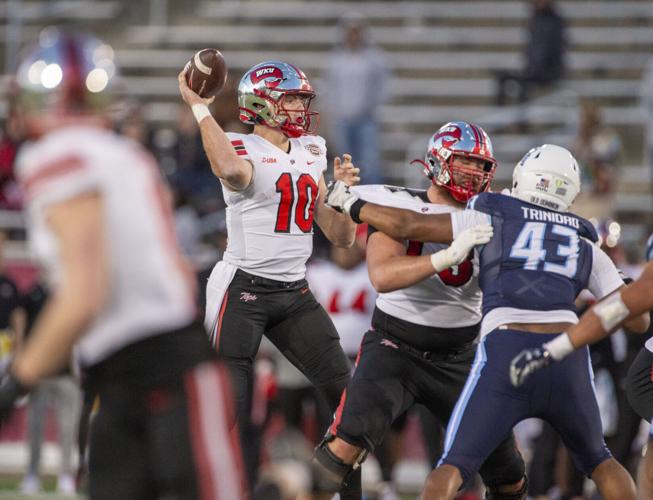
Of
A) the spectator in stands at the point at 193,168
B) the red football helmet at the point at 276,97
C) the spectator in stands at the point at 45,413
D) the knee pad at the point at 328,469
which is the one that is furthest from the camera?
the spectator in stands at the point at 193,168

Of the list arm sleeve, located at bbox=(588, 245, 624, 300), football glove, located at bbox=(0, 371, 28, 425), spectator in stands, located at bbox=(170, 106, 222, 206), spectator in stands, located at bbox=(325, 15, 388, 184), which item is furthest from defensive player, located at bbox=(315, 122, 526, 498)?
spectator in stands, located at bbox=(325, 15, 388, 184)

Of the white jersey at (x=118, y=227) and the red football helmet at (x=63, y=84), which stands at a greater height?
the red football helmet at (x=63, y=84)

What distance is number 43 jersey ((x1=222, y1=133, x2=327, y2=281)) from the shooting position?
19.8 feet

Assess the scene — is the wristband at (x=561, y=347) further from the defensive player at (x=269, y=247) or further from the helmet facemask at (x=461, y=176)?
the defensive player at (x=269, y=247)

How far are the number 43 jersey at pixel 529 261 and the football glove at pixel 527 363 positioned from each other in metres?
0.25

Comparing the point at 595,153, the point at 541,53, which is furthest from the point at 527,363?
the point at 541,53

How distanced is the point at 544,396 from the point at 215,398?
1.90 m

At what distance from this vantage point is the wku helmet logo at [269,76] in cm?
620

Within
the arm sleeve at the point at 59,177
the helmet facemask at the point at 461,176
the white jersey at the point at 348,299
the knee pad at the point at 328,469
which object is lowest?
the white jersey at the point at 348,299

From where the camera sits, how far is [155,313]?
11.7 ft

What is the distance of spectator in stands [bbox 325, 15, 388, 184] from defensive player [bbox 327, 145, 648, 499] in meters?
7.14

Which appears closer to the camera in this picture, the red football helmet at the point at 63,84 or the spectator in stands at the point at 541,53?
the red football helmet at the point at 63,84

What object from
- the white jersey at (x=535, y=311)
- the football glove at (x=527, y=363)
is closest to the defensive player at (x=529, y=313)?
the white jersey at (x=535, y=311)

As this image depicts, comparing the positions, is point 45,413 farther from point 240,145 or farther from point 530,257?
point 530,257
